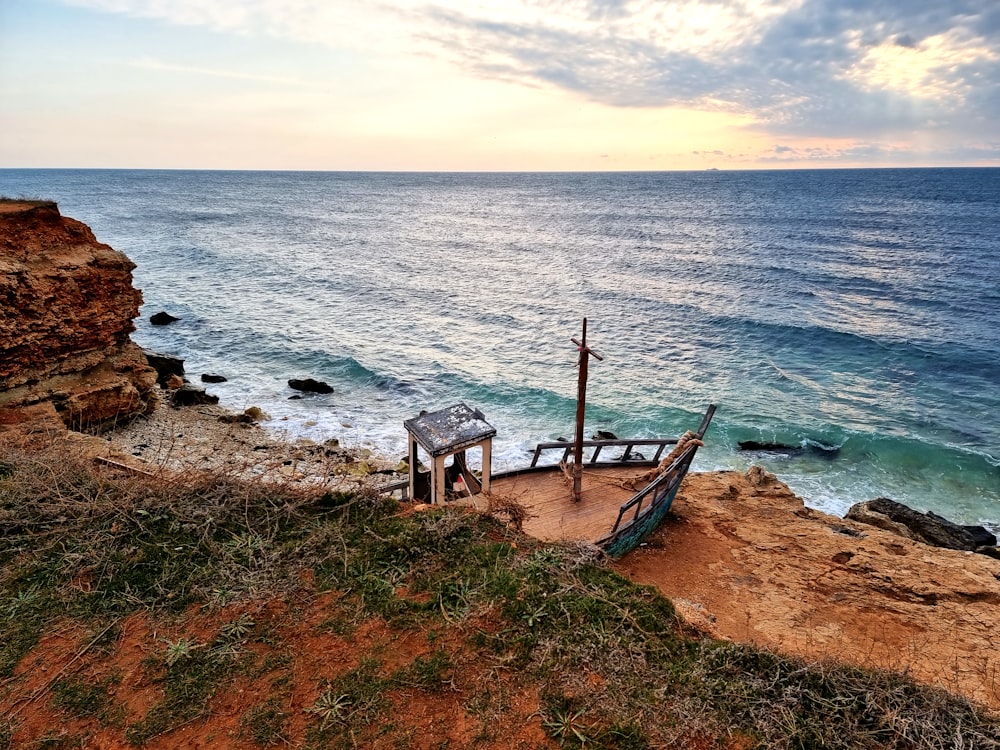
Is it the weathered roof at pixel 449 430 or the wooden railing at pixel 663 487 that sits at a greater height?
the weathered roof at pixel 449 430

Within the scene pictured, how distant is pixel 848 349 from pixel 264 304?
120 feet

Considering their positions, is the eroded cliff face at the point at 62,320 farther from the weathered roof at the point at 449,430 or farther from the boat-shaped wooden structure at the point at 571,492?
the weathered roof at the point at 449,430

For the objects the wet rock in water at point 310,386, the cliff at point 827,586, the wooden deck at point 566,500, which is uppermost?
the wooden deck at point 566,500

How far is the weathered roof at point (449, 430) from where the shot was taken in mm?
9617

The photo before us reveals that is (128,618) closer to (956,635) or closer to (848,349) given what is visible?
(956,635)

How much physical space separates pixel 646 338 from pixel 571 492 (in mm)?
20144

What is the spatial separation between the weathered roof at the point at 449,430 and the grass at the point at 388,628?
5.20ft

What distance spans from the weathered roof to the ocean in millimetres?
9511

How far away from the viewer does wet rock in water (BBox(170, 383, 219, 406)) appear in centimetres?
2238

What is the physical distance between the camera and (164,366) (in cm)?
2473

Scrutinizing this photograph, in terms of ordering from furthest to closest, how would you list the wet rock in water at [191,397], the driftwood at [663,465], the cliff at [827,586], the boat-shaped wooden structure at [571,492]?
the wet rock in water at [191,397] < the driftwood at [663,465] < the boat-shaped wooden structure at [571,492] < the cliff at [827,586]

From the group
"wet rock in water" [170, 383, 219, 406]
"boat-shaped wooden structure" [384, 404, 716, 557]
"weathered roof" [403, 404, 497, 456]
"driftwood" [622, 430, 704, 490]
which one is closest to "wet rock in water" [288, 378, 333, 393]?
"wet rock in water" [170, 383, 219, 406]

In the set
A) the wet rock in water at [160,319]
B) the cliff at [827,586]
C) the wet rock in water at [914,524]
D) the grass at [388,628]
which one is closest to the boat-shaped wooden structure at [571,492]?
the cliff at [827,586]

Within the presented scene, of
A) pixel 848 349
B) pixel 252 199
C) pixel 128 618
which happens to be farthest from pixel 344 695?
pixel 252 199
